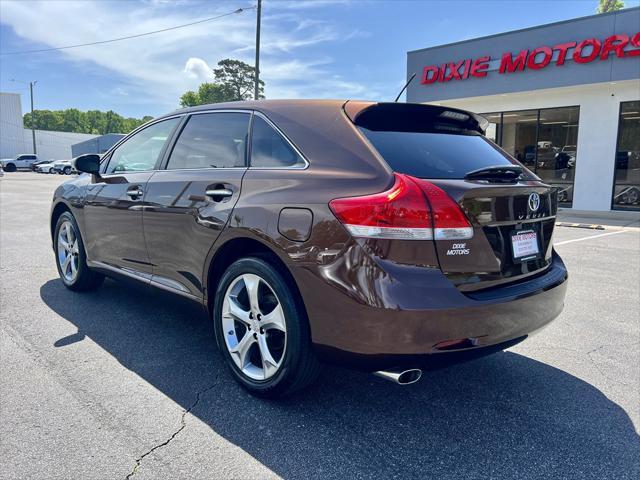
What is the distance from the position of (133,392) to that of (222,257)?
36.9 inches

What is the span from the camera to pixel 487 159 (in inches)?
111

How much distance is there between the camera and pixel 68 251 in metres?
4.87

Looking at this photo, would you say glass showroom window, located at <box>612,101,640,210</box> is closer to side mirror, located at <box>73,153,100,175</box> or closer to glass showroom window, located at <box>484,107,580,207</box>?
glass showroom window, located at <box>484,107,580,207</box>

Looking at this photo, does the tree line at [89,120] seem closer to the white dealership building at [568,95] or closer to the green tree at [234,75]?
the green tree at [234,75]

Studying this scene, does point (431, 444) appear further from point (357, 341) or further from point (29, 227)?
point (29, 227)

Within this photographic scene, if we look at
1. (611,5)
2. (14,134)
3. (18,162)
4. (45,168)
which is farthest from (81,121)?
(611,5)

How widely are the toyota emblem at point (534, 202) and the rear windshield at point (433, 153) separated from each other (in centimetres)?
29

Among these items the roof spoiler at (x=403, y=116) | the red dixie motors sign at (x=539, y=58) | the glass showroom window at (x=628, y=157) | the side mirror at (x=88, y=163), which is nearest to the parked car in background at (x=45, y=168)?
the red dixie motors sign at (x=539, y=58)

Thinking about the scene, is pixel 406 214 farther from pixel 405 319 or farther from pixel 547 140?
pixel 547 140

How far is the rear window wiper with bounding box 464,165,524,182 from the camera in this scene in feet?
8.08

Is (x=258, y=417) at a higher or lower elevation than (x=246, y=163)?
lower

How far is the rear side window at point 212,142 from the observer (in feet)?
10.2

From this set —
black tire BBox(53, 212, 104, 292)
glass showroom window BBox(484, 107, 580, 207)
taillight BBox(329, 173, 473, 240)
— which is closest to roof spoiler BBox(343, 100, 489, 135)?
taillight BBox(329, 173, 473, 240)

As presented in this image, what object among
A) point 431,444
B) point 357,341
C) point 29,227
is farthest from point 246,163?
point 29,227
